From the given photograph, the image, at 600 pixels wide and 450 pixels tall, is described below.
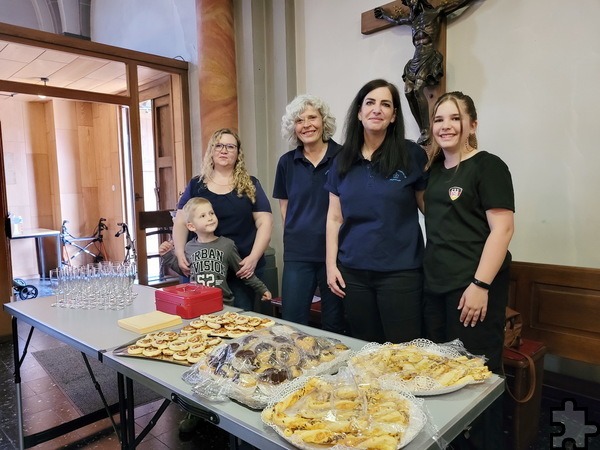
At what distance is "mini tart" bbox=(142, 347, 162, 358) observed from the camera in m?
1.26

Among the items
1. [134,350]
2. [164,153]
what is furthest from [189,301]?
[164,153]

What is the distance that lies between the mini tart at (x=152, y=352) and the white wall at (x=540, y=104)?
2.06 m

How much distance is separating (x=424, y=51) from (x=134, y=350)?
2244mm

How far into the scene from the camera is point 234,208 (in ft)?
6.72

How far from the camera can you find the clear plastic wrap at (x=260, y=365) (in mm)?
1001

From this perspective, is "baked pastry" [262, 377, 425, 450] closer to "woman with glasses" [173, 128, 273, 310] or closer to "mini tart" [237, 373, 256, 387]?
"mini tart" [237, 373, 256, 387]

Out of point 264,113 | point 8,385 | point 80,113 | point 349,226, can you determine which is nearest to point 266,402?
point 349,226

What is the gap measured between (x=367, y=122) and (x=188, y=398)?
1.11m

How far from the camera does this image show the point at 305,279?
78.1 inches

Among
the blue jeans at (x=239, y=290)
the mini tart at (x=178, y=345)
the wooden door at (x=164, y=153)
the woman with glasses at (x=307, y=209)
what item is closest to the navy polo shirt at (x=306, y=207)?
the woman with glasses at (x=307, y=209)

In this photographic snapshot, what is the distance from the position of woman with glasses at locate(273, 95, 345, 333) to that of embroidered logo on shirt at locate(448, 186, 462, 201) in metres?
0.59

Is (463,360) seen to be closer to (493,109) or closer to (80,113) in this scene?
(493,109)

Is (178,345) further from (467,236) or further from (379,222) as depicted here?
(467,236)

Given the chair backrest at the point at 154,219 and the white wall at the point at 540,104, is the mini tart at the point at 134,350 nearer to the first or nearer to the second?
the white wall at the point at 540,104
